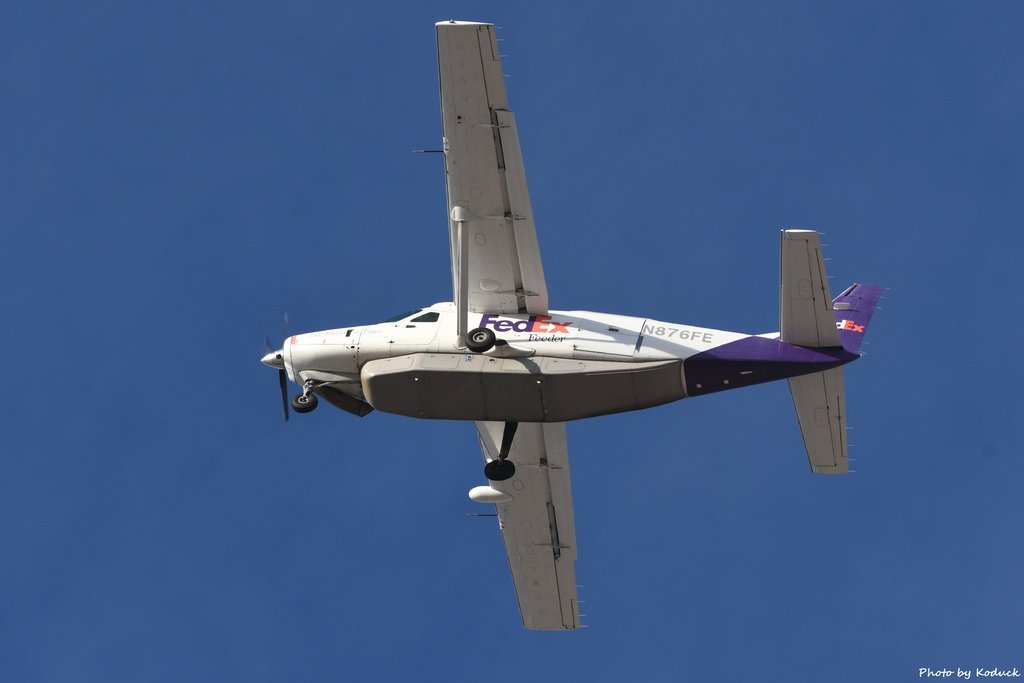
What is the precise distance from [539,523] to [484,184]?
9.27m

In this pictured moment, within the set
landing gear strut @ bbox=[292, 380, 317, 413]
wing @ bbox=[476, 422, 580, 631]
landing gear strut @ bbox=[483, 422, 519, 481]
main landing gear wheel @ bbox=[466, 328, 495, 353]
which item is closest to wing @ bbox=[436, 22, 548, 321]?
main landing gear wheel @ bbox=[466, 328, 495, 353]

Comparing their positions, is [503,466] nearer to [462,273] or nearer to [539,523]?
[539,523]

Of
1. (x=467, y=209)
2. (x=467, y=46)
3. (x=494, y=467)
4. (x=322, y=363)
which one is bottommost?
(x=494, y=467)

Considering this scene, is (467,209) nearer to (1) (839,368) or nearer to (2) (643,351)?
(2) (643,351)

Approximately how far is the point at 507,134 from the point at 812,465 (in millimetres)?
8158

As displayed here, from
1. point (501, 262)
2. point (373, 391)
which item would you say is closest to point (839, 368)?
point (501, 262)

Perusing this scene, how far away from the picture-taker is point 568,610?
37.5 m

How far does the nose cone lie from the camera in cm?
3328

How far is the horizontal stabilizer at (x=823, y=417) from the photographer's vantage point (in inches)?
1185

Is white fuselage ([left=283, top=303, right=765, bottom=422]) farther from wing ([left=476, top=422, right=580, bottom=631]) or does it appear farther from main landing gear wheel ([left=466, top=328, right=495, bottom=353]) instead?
wing ([left=476, top=422, right=580, bottom=631])

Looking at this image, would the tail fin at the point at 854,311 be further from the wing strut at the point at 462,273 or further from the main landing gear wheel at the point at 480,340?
the wing strut at the point at 462,273

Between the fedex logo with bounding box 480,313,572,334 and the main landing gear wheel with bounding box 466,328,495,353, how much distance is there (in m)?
0.75

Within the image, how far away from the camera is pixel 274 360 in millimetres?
33344

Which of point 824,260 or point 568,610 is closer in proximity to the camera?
point 824,260
